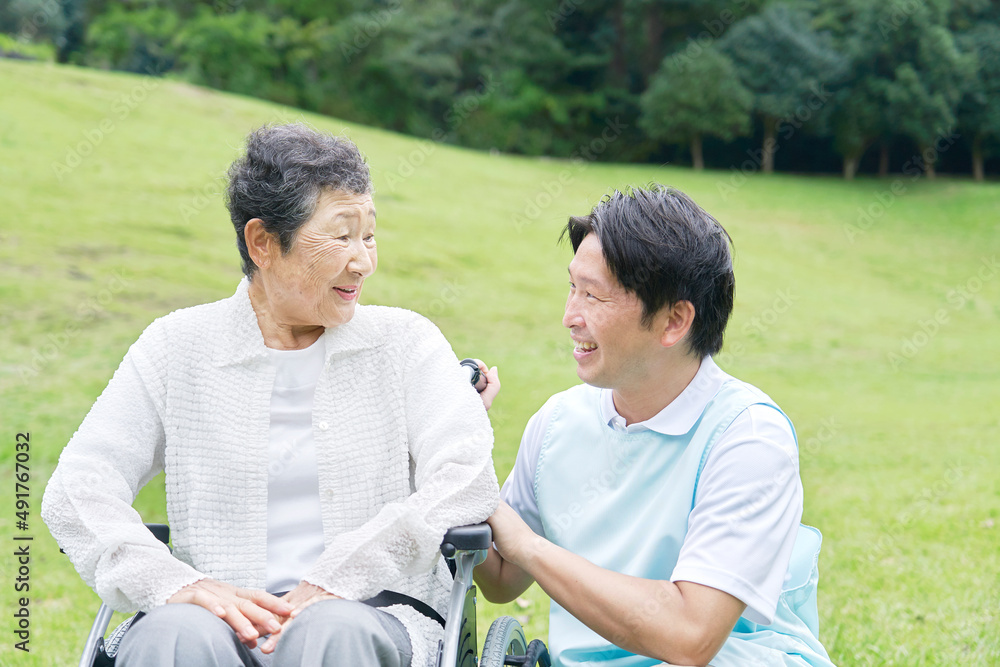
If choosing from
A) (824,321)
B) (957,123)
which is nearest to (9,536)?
(824,321)

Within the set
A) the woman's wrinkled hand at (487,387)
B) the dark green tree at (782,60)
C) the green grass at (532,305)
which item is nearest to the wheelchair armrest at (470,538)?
the woman's wrinkled hand at (487,387)

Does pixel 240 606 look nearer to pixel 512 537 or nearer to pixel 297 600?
pixel 297 600

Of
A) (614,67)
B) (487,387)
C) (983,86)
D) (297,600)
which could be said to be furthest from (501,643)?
(614,67)

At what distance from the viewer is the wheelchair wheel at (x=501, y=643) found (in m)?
1.81

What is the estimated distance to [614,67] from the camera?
93.7ft

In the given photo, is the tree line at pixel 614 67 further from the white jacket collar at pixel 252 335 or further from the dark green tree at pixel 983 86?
the white jacket collar at pixel 252 335

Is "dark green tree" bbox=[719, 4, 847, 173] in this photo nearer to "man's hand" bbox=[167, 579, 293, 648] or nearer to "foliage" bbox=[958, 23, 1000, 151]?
"foliage" bbox=[958, 23, 1000, 151]

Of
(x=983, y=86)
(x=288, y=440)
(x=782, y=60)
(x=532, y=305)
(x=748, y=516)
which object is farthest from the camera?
(x=782, y=60)

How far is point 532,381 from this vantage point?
790cm

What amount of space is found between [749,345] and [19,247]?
7724mm

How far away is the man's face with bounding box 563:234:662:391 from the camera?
178 centimetres

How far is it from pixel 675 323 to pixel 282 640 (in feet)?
3.02

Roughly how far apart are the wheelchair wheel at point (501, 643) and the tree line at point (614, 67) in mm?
23116

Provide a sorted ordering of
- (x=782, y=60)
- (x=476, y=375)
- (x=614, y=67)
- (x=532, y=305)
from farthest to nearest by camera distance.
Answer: (x=614, y=67) < (x=782, y=60) < (x=532, y=305) < (x=476, y=375)
